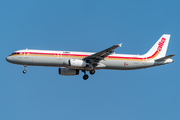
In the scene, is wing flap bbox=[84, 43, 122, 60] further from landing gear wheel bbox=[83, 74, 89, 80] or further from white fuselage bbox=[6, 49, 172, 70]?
landing gear wheel bbox=[83, 74, 89, 80]

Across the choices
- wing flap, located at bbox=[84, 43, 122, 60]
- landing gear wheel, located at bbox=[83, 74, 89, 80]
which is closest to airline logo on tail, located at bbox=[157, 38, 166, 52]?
wing flap, located at bbox=[84, 43, 122, 60]

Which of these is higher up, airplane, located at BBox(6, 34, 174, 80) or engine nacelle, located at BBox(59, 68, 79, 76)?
airplane, located at BBox(6, 34, 174, 80)

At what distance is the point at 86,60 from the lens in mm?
51469

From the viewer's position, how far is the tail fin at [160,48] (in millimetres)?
56188

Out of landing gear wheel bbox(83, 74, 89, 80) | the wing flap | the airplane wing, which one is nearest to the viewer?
the wing flap

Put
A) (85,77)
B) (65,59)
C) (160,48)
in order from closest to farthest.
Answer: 1. (65,59)
2. (85,77)
3. (160,48)

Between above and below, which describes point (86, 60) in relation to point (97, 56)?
below

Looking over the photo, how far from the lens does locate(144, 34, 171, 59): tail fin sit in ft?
184

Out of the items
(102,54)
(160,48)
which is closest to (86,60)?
(102,54)

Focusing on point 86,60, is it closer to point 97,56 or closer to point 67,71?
point 97,56

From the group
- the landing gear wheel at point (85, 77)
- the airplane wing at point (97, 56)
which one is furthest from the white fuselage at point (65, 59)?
the landing gear wheel at point (85, 77)

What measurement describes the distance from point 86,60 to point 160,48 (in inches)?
582

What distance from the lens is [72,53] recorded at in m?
51.3

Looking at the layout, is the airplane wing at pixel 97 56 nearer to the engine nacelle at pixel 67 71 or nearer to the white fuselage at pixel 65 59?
the white fuselage at pixel 65 59
